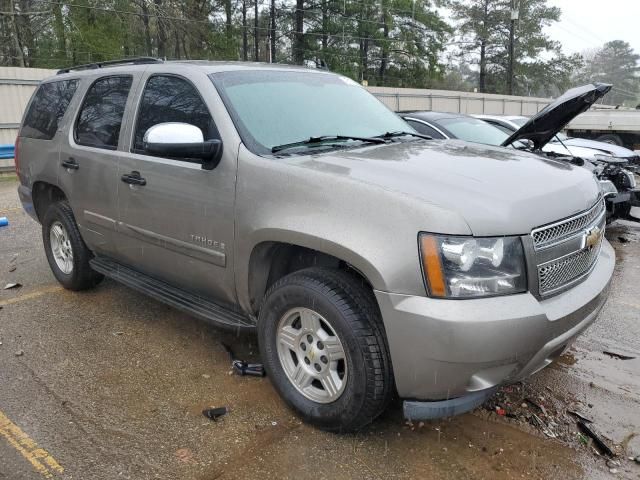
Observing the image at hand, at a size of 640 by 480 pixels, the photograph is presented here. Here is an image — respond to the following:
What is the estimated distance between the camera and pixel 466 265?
237 cm

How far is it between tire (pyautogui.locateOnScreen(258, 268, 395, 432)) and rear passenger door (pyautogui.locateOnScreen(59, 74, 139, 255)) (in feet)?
5.85

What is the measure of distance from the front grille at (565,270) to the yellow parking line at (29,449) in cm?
245

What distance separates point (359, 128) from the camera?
3676mm

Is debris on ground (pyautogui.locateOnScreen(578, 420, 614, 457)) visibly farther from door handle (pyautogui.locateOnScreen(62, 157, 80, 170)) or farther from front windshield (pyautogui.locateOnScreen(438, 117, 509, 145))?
front windshield (pyautogui.locateOnScreen(438, 117, 509, 145))

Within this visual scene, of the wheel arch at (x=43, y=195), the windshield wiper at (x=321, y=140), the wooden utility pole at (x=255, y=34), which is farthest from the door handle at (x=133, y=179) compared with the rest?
the wooden utility pole at (x=255, y=34)

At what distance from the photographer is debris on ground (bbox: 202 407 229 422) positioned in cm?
306

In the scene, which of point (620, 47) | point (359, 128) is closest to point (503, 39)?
point (620, 47)

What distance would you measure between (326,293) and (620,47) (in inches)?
4120

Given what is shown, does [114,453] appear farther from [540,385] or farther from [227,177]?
[540,385]

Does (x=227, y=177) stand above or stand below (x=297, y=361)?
above

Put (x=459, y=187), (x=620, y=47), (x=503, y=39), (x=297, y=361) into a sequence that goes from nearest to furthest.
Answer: (x=459, y=187), (x=297, y=361), (x=503, y=39), (x=620, y=47)

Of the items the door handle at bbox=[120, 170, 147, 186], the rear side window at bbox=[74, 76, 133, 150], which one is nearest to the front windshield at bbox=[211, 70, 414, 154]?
the door handle at bbox=[120, 170, 147, 186]

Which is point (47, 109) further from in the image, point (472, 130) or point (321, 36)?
point (321, 36)

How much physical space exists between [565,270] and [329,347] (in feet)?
3.99
